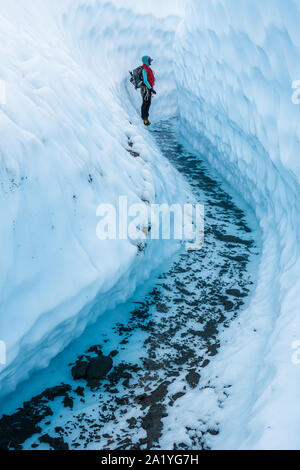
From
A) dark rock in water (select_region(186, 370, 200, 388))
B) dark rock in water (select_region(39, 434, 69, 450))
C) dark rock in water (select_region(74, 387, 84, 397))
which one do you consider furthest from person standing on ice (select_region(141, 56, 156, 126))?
dark rock in water (select_region(39, 434, 69, 450))

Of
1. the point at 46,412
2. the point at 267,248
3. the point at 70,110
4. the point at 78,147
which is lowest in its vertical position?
the point at 46,412

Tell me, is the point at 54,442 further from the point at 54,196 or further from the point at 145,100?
the point at 145,100

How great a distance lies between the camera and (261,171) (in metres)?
5.16

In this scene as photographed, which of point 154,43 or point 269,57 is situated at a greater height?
point 154,43

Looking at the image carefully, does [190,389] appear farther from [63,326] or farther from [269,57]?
[269,57]

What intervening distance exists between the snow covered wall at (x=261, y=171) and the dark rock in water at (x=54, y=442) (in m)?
0.98

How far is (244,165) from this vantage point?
5934mm

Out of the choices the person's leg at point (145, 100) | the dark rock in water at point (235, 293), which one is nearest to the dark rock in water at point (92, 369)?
the dark rock in water at point (235, 293)

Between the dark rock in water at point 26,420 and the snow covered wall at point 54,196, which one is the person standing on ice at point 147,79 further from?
the dark rock in water at point 26,420

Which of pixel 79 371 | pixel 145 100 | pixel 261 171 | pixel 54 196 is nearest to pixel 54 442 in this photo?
pixel 79 371

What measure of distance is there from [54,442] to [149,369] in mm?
918

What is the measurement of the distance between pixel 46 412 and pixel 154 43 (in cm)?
1089
